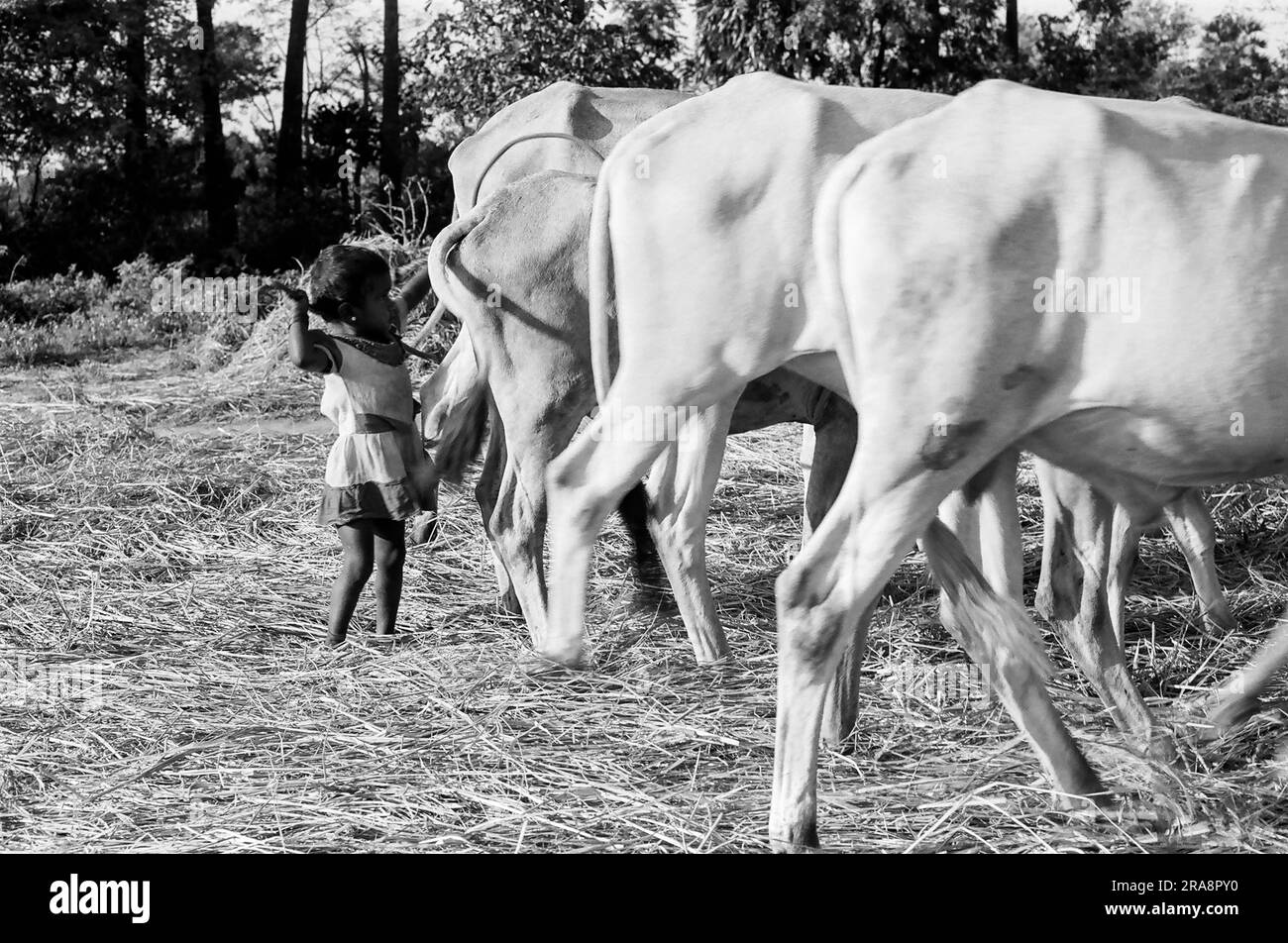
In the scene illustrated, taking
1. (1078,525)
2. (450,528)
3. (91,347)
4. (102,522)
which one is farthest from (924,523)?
(91,347)

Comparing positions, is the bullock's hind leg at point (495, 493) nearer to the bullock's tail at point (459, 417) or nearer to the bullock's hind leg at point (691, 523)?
the bullock's tail at point (459, 417)

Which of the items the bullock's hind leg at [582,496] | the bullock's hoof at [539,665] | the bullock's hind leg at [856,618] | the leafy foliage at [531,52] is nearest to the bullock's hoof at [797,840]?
the bullock's hind leg at [856,618]

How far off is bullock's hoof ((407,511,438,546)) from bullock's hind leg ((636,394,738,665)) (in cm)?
159

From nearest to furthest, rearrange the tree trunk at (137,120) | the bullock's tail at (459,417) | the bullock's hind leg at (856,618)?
the bullock's hind leg at (856,618) → the bullock's tail at (459,417) → the tree trunk at (137,120)

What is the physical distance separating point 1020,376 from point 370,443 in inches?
96.3

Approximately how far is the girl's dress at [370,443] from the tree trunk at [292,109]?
1814 cm

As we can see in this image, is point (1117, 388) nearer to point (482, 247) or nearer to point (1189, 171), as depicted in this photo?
point (1189, 171)

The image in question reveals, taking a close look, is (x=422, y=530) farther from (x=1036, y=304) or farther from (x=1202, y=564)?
(x=1036, y=304)

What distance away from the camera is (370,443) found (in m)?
4.71

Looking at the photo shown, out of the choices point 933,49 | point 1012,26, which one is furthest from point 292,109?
point 1012,26

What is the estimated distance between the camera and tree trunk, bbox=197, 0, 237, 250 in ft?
69.4

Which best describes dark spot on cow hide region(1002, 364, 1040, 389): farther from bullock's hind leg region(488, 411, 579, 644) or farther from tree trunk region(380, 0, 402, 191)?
tree trunk region(380, 0, 402, 191)

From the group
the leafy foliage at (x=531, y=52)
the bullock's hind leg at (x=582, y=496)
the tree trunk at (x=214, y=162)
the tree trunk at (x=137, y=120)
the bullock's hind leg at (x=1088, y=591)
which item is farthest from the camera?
the tree trunk at (x=214, y=162)

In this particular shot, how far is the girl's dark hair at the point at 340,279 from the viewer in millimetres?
4695
